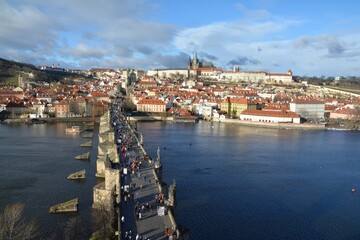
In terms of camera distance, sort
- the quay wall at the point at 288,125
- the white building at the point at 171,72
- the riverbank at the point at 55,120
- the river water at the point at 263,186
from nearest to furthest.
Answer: the river water at the point at 263,186
the riverbank at the point at 55,120
the quay wall at the point at 288,125
the white building at the point at 171,72

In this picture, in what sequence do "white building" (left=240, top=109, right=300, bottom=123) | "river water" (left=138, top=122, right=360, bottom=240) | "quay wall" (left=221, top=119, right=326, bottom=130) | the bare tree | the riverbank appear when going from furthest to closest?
"white building" (left=240, top=109, right=300, bottom=123), "quay wall" (left=221, top=119, right=326, bottom=130), the riverbank, "river water" (left=138, top=122, right=360, bottom=240), the bare tree

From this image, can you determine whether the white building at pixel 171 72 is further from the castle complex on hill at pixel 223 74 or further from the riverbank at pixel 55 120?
the riverbank at pixel 55 120

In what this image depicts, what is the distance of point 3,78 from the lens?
243 ft

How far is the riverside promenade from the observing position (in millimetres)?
8344

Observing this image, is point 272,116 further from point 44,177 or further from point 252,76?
point 252,76

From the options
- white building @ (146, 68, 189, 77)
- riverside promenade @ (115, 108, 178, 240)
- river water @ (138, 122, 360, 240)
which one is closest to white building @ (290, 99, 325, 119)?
river water @ (138, 122, 360, 240)

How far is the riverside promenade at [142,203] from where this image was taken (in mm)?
8344

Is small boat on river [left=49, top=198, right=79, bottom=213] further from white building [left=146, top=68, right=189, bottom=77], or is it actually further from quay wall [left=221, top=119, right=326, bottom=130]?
white building [left=146, top=68, right=189, bottom=77]

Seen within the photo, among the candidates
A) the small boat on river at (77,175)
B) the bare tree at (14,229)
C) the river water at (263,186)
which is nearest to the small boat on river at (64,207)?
the bare tree at (14,229)

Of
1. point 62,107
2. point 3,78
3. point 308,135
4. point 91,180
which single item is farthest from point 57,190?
A: point 3,78

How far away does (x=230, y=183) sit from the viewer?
16047 mm

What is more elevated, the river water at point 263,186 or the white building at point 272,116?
the white building at point 272,116

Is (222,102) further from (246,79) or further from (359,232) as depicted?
(246,79)

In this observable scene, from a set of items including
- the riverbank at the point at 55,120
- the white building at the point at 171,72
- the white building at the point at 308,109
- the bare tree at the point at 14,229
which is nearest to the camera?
the bare tree at the point at 14,229
